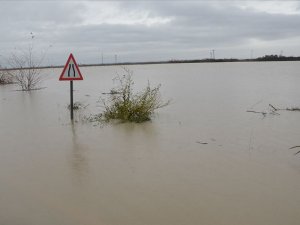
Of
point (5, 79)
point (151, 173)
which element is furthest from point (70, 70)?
point (5, 79)

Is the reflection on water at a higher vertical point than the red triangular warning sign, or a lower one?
lower

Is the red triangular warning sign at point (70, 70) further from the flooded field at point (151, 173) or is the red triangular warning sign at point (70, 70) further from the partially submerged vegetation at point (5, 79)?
the partially submerged vegetation at point (5, 79)

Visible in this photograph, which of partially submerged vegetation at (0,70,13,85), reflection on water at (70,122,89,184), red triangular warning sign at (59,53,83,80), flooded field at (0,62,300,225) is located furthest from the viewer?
partially submerged vegetation at (0,70,13,85)

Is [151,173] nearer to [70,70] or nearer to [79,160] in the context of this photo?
[79,160]

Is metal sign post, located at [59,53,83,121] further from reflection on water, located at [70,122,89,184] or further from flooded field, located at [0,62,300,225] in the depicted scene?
reflection on water, located at [70,122,89,184]

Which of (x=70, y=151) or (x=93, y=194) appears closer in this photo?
(x=93, y=194)

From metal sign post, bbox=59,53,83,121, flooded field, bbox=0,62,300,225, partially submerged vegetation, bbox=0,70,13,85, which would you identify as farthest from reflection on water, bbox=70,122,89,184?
partially submerged vegetation, bbox=0,70,13,85

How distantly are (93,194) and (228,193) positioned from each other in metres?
1.59

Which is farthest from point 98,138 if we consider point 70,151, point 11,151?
point 11,151

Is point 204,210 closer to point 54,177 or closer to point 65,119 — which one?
point 54,177

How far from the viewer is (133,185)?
5.00m

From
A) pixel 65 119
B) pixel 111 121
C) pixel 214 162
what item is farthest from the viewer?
pixel 65 119

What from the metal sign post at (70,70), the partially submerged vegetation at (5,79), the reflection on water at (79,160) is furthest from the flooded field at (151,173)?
the partially submerged vegetation at (5,79)

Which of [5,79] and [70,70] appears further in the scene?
[5,79]
